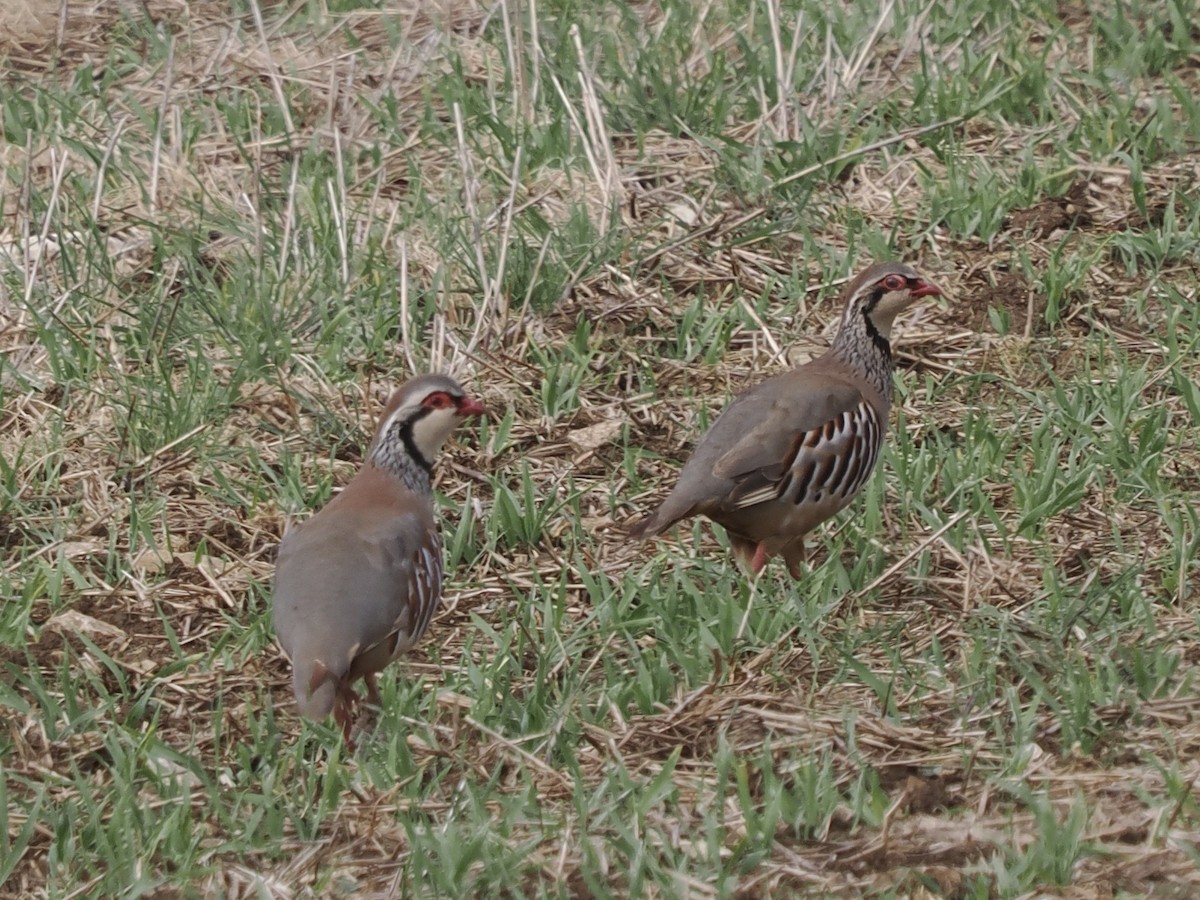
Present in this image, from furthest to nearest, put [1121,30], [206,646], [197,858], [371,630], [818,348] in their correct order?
[1121,30], [818,348], [206,646], [371,630], [197,858]

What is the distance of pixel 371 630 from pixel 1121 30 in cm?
470

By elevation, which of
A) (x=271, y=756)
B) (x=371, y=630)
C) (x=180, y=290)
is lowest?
(x=180, y=290)

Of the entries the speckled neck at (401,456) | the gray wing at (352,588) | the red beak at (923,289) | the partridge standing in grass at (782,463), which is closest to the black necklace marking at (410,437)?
the speckled neck at (401,456)

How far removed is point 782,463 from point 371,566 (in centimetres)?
126

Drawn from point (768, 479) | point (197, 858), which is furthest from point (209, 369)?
point (197, 858)

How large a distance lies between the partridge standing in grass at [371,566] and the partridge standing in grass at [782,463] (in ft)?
1.93

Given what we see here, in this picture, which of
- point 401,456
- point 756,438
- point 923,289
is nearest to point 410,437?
point 401,456

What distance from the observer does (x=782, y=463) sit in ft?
16.2

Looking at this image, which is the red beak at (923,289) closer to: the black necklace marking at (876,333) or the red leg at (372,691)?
the black necklace marking at (876,333)

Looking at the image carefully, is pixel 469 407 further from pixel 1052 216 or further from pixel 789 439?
pixel 1052 216

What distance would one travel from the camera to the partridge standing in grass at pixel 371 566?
13.1 ft

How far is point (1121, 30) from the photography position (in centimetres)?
743

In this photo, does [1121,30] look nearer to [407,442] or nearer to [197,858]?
[407,442]

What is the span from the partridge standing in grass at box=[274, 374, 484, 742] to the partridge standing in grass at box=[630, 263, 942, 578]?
587 millimetres
